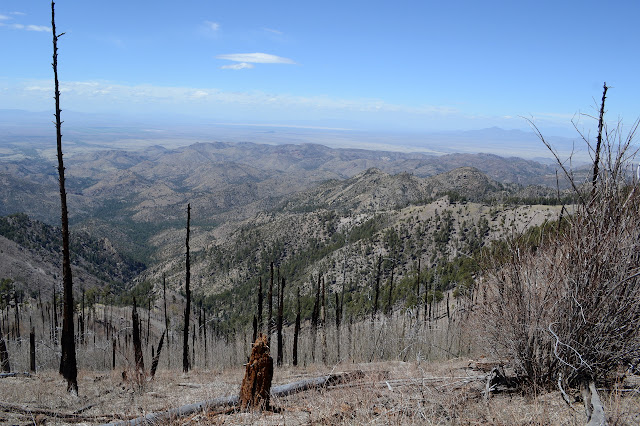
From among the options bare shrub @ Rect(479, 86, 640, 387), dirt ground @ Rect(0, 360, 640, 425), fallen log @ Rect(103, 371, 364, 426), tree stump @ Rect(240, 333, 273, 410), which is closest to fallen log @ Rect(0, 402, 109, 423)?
dirt ground @ Rect(0, 360, 640, 425)

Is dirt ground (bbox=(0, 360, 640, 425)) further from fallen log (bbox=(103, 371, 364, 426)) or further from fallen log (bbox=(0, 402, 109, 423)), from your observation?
fallen log (bbox=(103, 371, 364, 426))

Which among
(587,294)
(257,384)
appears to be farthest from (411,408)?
(587,294)

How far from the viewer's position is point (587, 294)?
5.34 meters

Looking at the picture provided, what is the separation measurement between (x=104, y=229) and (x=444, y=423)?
692 ft

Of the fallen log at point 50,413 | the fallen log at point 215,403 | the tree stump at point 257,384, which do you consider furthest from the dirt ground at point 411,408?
the tree stump at point 257,384

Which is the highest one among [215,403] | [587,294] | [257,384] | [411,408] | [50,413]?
[587,294]

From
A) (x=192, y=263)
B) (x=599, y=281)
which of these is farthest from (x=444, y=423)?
(x=192, y=263)

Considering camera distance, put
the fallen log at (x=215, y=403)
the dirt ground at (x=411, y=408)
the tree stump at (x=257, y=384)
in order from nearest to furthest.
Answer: the dirt ground at (x=411, y=408) < the fallen log at (x=215, y=403) < the tree stump at (x=257, y=384)

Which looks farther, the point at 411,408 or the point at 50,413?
A: the point at 50,413

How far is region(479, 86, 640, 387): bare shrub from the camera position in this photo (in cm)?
525

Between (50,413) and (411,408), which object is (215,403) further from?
(50,413)

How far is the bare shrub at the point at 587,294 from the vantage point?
17.2ft

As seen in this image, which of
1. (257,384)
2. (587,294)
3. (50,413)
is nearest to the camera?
(587,294)

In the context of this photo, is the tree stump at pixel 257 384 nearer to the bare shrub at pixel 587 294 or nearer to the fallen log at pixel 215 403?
the fallen log at pixel 215 403
